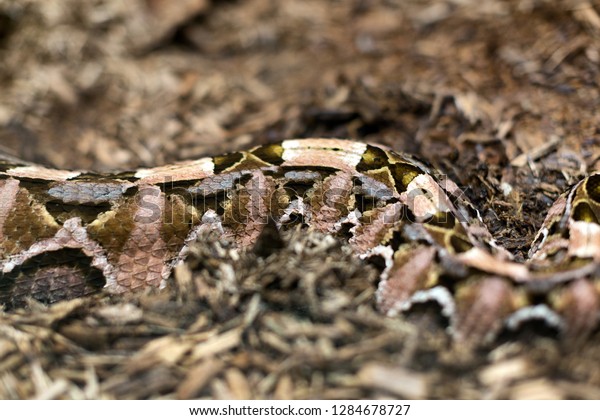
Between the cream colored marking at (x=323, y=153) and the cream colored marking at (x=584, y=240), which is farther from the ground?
the cream colored marking at (x=323, y=153)

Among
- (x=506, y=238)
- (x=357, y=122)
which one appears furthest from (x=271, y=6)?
(x=506, y=238)

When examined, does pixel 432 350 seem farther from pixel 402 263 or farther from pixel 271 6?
pixel 271 6

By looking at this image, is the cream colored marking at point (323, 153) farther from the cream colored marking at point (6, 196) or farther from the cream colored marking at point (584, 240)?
the cream colored marking at point (6, 196)

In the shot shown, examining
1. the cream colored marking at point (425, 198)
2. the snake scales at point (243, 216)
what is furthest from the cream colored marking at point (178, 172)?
the cream colored marking at point (425, 198)

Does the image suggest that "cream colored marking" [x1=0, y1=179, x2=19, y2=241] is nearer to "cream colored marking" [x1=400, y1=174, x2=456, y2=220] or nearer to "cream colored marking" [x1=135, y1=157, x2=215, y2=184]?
"cream colored marking" [x1=135, y1=157, x2=215, y2=184]

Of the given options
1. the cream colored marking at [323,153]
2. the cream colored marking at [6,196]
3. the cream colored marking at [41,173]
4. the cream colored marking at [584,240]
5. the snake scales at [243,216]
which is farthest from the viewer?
the cream colored marking at [41,173]

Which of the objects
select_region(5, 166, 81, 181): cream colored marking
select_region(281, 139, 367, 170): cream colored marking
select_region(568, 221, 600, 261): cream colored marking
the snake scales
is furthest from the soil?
select_region(5, 166, 81, 181): cream colored marking

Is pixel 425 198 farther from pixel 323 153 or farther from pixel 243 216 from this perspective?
pixel 243 216

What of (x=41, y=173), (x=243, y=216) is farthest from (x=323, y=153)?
(x=41, y=173)
